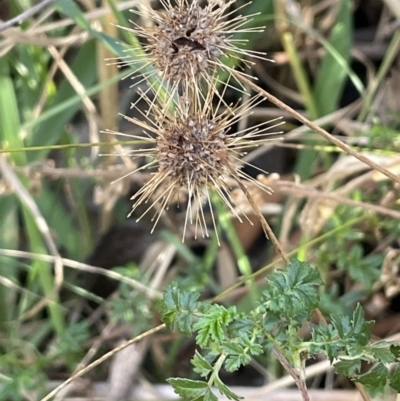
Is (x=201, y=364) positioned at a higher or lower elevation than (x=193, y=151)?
lower

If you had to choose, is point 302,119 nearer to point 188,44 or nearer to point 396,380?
point 188,44

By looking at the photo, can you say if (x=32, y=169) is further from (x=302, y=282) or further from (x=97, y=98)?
(x=302, y=282)

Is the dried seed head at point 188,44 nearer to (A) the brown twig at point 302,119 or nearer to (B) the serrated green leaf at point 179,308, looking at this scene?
(A) the brown twig at point 302,119

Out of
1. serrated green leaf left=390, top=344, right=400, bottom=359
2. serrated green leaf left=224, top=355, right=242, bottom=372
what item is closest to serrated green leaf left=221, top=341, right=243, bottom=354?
serrated green leaf left=224, top=355, right=242, bottom=372

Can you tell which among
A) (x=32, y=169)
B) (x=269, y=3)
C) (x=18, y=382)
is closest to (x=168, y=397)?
(x=18, y=382)

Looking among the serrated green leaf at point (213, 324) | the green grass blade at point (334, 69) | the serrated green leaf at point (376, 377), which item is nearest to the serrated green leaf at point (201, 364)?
the serrated green leaf at point (213, 324)

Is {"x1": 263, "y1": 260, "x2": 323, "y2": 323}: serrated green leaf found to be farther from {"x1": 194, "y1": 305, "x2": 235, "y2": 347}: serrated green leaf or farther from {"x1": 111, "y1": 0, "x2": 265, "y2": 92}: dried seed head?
{"x1": 111, "y1": 0, "x2": 265, "y2": 92}: dried seed head

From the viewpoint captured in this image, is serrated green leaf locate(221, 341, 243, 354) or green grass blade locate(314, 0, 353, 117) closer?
serrated green leaf locate(221, 341, 243, 354)

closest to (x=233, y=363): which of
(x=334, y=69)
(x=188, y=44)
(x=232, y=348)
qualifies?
(x=232, y=348)

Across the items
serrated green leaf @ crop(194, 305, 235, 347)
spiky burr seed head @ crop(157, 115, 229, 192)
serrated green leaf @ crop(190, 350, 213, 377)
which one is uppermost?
spiky burr seed head @ crop(157, 115, 229, 192)
